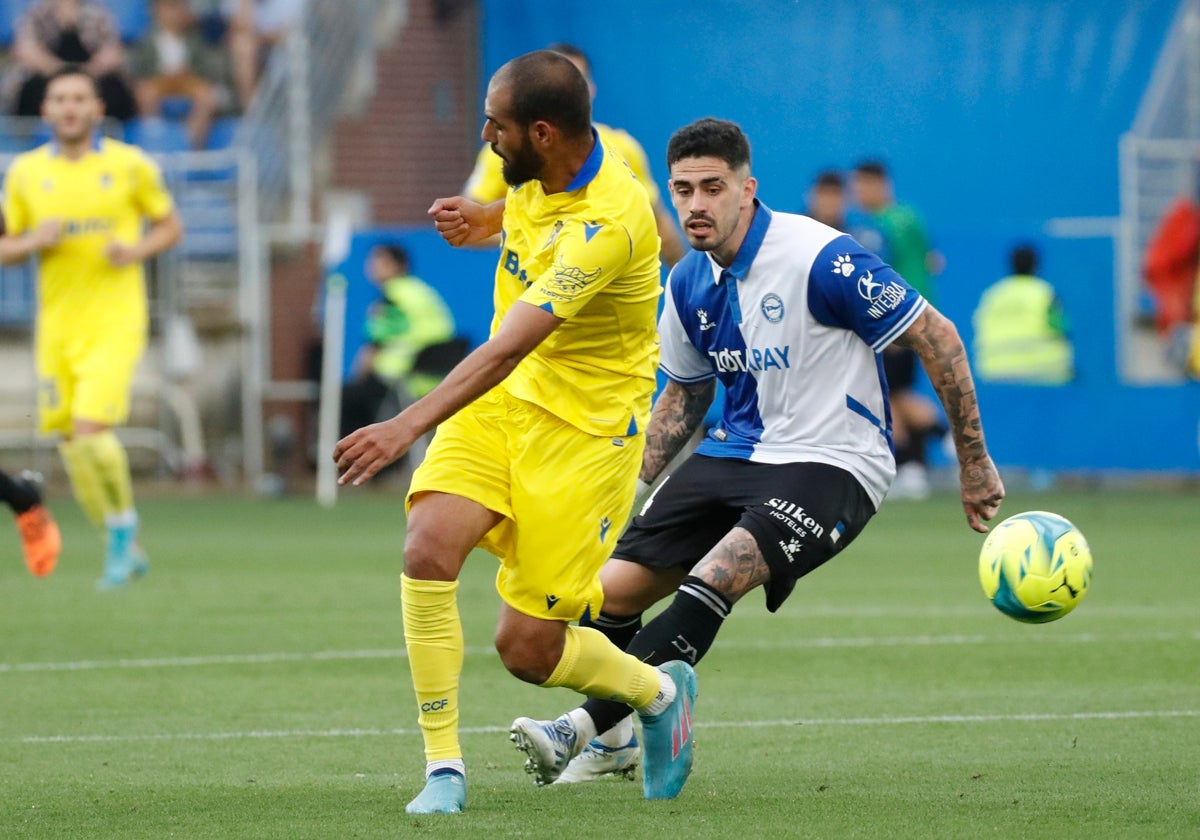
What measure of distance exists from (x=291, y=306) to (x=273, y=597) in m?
10.6

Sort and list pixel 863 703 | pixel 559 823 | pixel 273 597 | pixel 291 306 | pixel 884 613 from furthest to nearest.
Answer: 1. pixel 291 306
2. pixel 273 597
3. pixel 884 613
4. pixel 863 703
5. pixel 559 823

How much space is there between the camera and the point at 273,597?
37.9 ft

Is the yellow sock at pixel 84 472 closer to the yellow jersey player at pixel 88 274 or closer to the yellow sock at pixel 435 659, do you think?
the yellow jersey player at pixel 88 274

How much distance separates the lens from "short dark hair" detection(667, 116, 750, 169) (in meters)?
6.38

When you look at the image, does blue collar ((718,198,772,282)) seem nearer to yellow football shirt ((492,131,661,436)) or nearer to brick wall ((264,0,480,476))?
yellow football shirt ((492,131,661,436))

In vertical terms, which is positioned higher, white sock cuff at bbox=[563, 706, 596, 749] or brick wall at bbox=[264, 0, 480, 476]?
white sock cuff at bbox=[563, 706, 596, 749]

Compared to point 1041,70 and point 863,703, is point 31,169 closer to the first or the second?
point 863,703

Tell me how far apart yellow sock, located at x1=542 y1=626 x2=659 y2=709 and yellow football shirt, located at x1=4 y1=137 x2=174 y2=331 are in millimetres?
7004

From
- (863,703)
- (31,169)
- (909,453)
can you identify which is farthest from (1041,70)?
(863,703)

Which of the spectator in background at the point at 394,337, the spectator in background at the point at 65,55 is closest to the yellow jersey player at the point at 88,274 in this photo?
the spectator in background at the point at 394,337

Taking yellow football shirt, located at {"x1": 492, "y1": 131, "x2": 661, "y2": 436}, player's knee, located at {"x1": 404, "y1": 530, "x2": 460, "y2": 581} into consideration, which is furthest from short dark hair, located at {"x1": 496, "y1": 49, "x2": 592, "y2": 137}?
player's knee, located at {"x1": 404, "y1": 530, "x2": 460, "y2": 581}

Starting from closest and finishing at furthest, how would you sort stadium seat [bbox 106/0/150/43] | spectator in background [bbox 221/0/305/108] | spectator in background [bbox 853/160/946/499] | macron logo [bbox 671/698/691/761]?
macron logo [bbox 671/698/691/761] < spectator in background [bbox 853/160/946/499] < spectator in background [bbox 221/0/305/108] < stadium seat [bbox 106/0/150/43]

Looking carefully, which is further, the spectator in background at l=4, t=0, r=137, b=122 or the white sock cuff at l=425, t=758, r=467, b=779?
the spectator in background at l=4, t=0, r=137, b=122

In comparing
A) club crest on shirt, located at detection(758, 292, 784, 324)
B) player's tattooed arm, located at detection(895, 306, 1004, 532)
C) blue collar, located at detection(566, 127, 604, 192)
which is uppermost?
blue collar, located at detection(566, 127, 604, 192)
